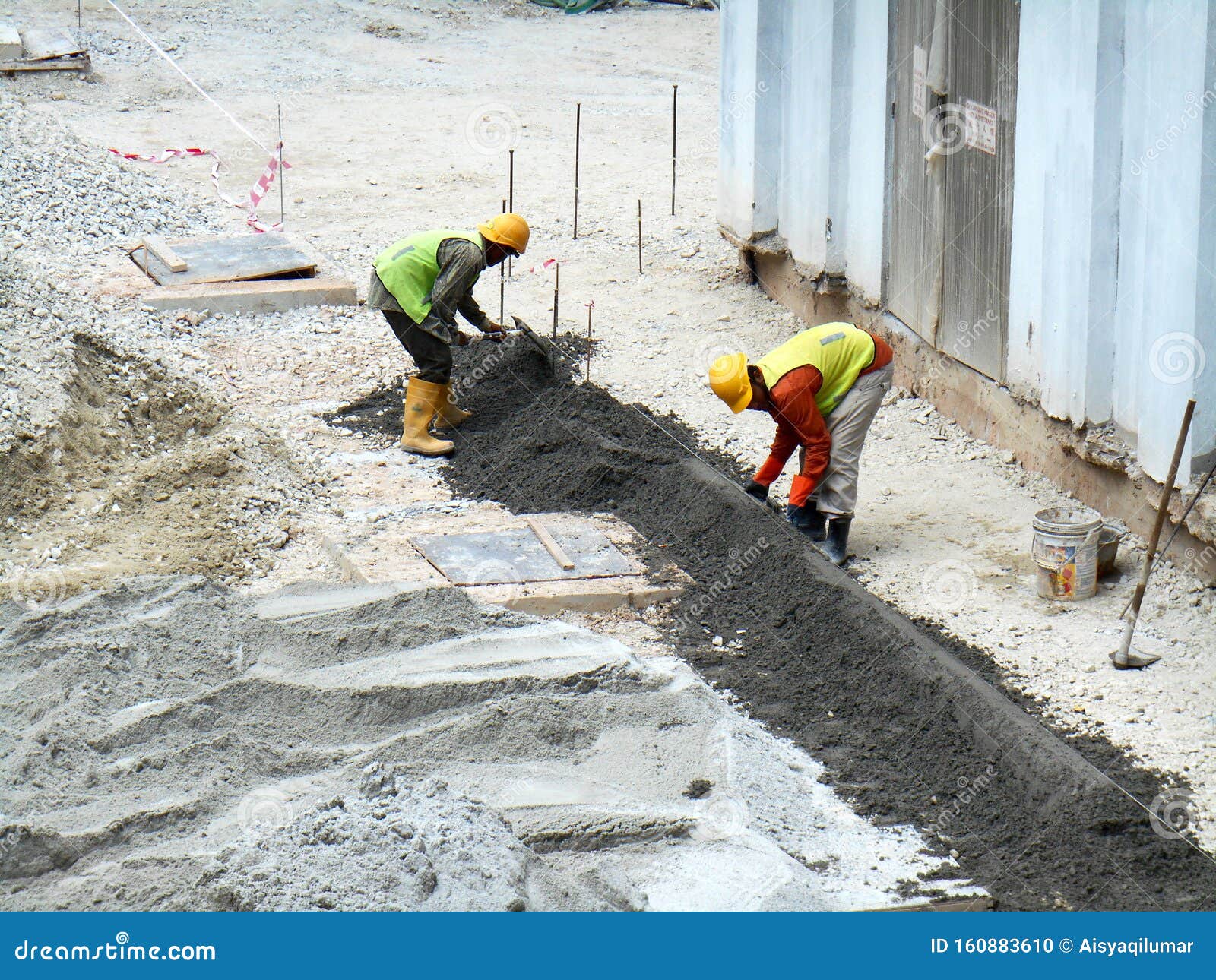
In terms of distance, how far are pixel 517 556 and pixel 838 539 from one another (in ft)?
5.08

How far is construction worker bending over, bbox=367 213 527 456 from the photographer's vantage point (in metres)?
8.02

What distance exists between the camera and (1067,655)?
5.89m

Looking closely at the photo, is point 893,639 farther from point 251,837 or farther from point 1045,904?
point 251,837

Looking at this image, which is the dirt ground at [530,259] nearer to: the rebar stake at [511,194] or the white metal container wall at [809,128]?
the rebar stake at [511,194]

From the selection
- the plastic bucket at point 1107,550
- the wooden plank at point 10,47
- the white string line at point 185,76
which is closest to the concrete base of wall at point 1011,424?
the plastic bucket at point 1107,550

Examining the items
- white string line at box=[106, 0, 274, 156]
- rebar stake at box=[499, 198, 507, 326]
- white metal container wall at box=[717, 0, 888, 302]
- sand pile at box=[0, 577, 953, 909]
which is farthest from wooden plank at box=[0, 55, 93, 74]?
sand pile at box=[0, 577, 953, 909]

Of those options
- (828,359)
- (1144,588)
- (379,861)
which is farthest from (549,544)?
(379,861)

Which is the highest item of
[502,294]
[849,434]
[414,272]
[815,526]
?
[414,272]

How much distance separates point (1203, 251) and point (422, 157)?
10.5 meters

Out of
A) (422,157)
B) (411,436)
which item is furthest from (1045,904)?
(422,157)

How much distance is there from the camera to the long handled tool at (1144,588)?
17.8ft

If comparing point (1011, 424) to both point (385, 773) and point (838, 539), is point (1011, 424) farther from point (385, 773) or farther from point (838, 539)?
point (385, 773)

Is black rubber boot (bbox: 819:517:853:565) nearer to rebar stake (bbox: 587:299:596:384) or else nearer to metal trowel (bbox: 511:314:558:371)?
rebar stake (bbox: 587:299:596:384)

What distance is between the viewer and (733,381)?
6.40 meters
